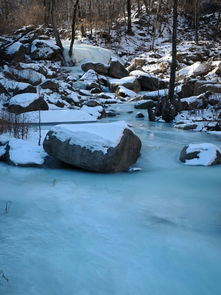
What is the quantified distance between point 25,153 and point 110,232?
378cm

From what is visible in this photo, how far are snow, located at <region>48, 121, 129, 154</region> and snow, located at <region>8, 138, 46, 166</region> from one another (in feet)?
2.11

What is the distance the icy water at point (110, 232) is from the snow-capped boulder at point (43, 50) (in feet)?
61.0

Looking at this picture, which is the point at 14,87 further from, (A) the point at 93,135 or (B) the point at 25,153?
(A) the point at 93,135

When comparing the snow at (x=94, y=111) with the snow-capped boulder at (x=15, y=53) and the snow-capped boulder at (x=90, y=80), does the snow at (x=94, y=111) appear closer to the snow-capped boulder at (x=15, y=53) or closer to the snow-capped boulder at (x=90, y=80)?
the snow-capped boulder at (x=90, y=80)

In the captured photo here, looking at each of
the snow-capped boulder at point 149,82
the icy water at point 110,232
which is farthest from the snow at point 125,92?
the icy water at point 110,232

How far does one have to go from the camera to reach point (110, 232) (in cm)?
467

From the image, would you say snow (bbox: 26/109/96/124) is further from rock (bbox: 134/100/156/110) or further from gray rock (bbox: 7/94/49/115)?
rock (bbox: 134/100/156/110)

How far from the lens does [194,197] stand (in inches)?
242

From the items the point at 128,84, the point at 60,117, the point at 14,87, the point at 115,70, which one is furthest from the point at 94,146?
the point at 115,70

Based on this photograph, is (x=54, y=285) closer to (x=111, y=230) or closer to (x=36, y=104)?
(x=111, y=230)

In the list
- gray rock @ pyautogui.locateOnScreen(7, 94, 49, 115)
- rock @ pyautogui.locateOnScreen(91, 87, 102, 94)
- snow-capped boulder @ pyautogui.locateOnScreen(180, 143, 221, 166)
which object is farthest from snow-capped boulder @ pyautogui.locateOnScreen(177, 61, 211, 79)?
snow-capped boulder @ pyautogui.locateOnScreen(180, 143, 221, 166)

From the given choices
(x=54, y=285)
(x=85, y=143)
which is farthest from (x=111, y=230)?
(x=85, y=143)

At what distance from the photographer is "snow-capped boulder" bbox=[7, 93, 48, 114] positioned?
12.8 metres

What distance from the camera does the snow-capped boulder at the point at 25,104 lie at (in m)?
12.8
